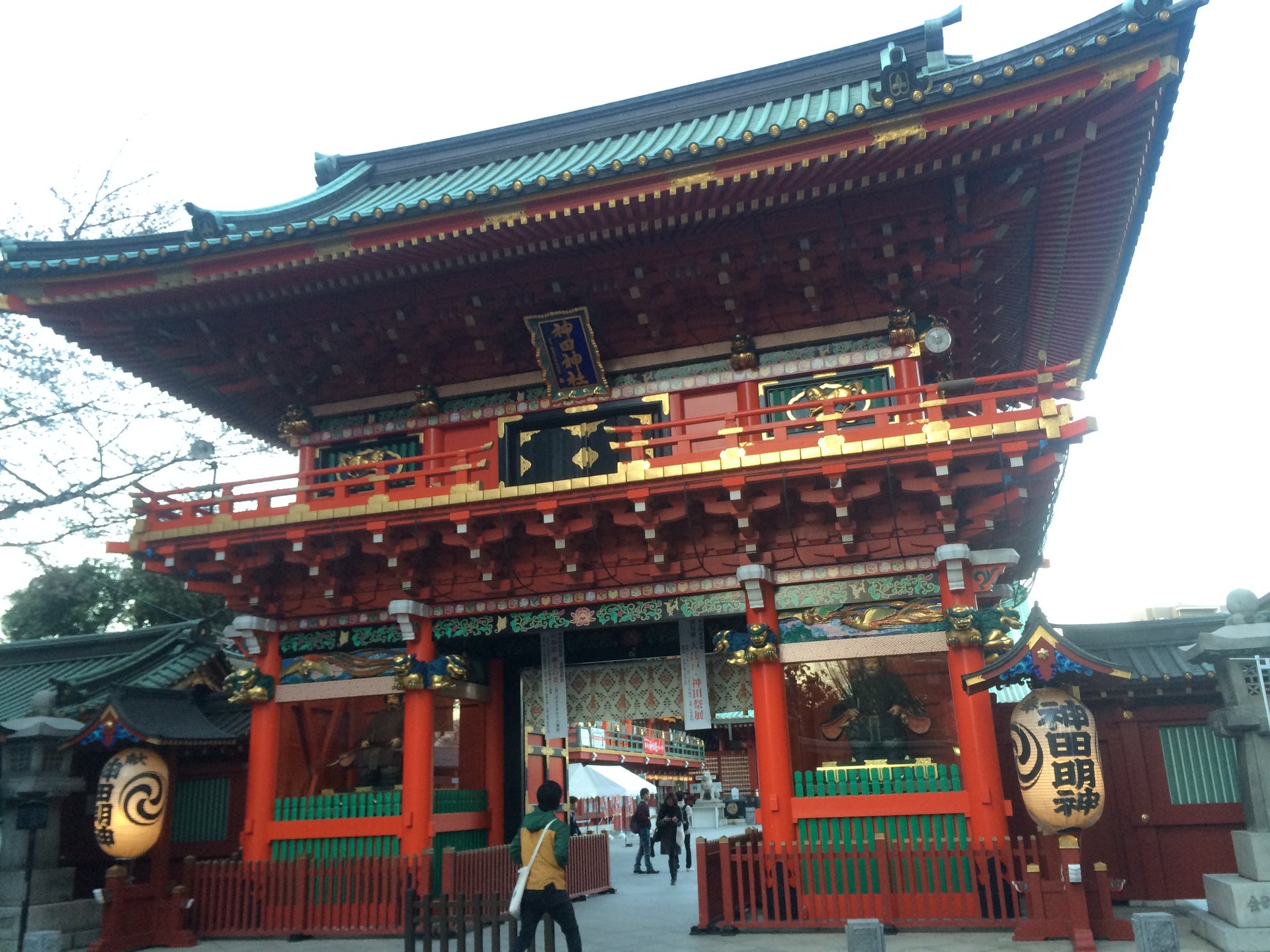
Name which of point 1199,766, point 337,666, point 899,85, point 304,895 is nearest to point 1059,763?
point 1199,766

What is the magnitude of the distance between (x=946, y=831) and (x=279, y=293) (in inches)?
458

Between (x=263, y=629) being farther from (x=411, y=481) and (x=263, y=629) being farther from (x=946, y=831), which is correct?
(x=946, y=831)

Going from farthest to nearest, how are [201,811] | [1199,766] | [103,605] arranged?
[103,605] → [201,811] → [1199,766]

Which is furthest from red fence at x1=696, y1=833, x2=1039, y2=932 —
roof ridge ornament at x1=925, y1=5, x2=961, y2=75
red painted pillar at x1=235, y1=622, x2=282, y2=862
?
roof ridge ornament at x1=925, y1=5, x2=961, y2=75

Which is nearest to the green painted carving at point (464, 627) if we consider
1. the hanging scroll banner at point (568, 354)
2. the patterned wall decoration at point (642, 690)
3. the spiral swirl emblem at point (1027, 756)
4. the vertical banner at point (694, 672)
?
the patterned wall decoration at point (642, 690)

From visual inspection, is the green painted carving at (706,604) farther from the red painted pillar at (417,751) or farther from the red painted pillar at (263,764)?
the red painted pillar at (263,764)

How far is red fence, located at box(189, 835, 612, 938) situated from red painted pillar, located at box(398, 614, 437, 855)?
511 mm

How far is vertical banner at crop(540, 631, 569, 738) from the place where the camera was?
46.9ft

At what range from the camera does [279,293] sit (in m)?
13.4

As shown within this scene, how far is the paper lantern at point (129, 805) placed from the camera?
38.2ft

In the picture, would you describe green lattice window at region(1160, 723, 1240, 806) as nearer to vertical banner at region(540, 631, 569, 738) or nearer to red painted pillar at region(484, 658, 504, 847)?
vertical banner at region(540, 631, 569, 738)

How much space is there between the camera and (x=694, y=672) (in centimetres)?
1366

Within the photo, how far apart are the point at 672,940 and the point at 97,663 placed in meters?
12.8

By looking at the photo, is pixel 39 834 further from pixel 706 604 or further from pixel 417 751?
pixel 706 604
